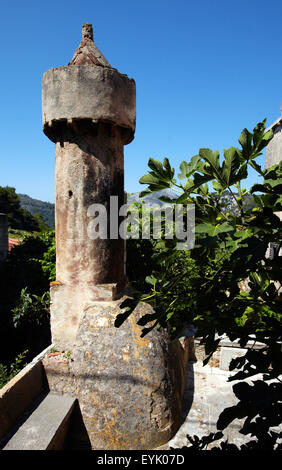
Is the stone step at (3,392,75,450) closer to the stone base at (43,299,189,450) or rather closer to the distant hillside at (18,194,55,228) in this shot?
the stone base at (43,299,189,450)

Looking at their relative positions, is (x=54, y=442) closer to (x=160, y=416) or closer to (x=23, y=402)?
(x=23, y=402)

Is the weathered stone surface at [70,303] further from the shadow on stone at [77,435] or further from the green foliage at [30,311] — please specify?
the green foliage at [30,311]

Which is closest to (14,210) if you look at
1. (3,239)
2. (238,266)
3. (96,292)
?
(3,239)

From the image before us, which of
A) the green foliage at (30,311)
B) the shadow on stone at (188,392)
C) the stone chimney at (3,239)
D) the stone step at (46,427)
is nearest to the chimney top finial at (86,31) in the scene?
the green foliage at (30,311)

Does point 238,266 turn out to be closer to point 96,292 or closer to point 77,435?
point 96,292

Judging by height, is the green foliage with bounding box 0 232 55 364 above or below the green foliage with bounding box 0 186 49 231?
below

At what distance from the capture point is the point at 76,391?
4039mm

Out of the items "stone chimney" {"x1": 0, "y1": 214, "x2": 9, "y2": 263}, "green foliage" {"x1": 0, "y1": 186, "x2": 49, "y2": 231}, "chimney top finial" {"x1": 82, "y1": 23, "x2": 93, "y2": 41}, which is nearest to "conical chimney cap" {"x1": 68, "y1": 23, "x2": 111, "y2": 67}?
"chimney top finial" {"x1": 82, "y1": 23, "x2": 93, "y2": 41}

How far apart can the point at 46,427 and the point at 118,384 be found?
0.93 m

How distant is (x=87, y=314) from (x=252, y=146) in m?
3.68

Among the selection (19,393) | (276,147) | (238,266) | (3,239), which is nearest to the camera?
(238,266)

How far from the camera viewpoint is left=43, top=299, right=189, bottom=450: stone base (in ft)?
12.2

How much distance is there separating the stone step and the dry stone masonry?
19cm

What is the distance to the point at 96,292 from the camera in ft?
14.4
